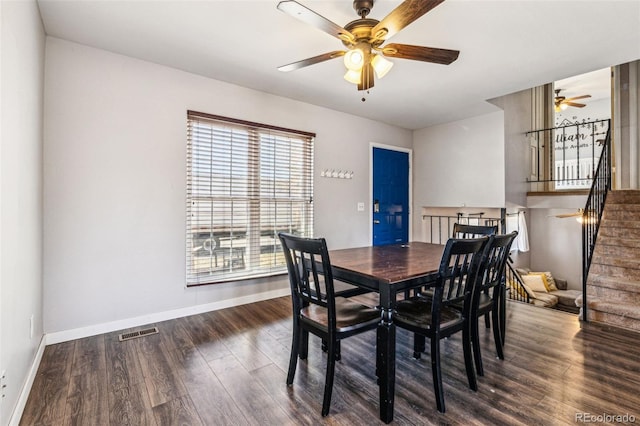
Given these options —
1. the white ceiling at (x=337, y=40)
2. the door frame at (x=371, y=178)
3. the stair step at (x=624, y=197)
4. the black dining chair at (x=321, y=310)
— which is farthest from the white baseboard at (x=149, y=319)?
the stair step at (x=624, y=197)

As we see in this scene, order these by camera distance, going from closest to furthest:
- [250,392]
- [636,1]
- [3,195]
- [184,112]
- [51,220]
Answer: [3,195] → [250,392] → [636,1] → [51,220] → [184,112]

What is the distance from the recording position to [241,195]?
3.51m

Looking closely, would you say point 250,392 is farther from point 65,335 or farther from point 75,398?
point 65,335

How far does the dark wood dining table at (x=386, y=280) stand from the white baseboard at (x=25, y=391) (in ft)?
6.11

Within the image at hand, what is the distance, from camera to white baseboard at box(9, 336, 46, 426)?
62.8 inches

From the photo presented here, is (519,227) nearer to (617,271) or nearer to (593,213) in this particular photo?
(593,213)

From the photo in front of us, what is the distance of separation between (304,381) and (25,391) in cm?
166

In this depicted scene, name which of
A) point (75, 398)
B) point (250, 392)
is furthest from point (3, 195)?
point (250, 392)

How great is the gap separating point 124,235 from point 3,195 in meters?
1.45

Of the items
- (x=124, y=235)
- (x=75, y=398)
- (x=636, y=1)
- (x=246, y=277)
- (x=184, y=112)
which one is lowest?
(x=75, y=398)

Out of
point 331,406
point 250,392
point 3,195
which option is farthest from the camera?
point 250,392

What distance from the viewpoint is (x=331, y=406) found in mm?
1743

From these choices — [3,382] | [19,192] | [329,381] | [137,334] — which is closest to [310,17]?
[19,192]

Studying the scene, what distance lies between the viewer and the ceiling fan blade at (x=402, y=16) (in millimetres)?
1622
